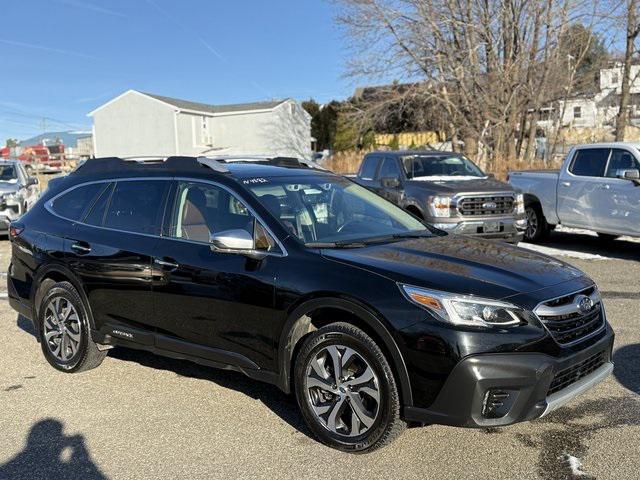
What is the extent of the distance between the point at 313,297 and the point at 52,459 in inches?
72.9

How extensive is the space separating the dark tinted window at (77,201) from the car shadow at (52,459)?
1.92 m

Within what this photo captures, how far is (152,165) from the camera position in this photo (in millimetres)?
5227

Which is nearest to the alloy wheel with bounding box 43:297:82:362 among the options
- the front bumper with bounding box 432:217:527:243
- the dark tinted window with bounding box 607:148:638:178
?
the front bumper with bounding box 432:217:527:243

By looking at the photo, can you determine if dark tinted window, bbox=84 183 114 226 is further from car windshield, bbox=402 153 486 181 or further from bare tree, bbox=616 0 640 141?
bare tree, bbox=616 0 640 141

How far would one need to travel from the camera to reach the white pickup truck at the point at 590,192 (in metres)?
10.1

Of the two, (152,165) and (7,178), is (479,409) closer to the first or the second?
(152,165)

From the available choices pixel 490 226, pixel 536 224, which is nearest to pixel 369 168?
pixel 490 226

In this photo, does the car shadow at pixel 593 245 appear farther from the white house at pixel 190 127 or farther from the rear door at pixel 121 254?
the white house at pixel 190 127

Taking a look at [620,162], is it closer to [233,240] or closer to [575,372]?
[575,372]

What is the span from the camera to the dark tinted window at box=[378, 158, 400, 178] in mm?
11472

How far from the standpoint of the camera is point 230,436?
13.5ft

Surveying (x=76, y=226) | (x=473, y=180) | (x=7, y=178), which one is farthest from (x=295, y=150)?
(x=76, y=226)

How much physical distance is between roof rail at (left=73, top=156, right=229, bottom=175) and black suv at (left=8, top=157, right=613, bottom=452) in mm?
20

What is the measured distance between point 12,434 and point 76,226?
5.97ft
